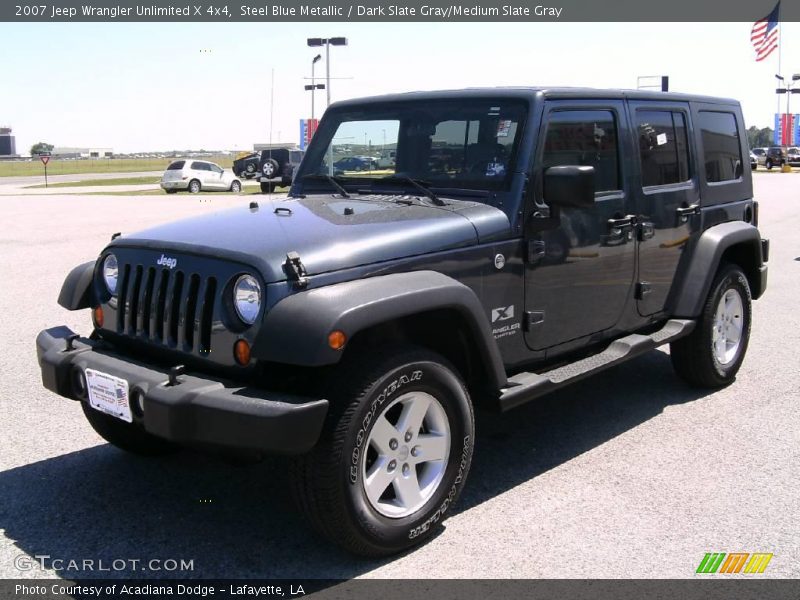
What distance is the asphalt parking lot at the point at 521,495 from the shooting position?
11.5 ft

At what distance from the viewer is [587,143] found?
4727 millimetres

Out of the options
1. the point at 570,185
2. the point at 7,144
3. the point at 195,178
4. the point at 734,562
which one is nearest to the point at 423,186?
the point at 570,185

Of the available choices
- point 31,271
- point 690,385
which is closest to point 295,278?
point 690,385

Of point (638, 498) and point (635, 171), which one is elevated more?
point (635, 171)

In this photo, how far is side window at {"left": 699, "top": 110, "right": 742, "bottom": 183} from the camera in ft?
19.2

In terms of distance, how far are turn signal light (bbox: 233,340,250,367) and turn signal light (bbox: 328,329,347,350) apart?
1.30 feet

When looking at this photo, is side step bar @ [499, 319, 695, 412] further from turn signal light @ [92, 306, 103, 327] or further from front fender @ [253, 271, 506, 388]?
turn signal light @ [92, 306, 103, 327]

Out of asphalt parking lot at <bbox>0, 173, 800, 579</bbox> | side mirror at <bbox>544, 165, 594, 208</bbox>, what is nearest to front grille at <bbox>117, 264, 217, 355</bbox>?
asphalt parking lot at <bbox>0, 173, 800, 579</bbox>

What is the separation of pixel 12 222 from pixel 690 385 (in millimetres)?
→ 16735

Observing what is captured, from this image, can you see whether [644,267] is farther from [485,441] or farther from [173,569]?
[173,569]

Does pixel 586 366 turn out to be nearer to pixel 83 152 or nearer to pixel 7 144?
pixel 7 144

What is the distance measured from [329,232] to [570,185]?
1.22 metres

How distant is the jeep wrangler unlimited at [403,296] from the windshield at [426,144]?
0.01m

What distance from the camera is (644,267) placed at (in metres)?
5.12
